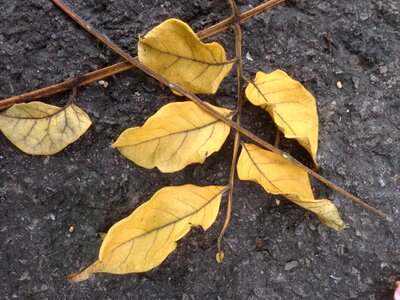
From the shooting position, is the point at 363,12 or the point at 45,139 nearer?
the point at 45,139

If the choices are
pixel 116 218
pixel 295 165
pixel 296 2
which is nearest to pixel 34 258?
pixel 116 218

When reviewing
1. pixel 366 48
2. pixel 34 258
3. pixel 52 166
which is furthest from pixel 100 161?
pixel 366 48

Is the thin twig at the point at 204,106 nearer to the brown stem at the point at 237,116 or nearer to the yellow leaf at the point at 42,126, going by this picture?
the brown stem at the point at 237,116

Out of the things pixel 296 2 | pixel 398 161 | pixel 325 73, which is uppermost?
pixel 296 2

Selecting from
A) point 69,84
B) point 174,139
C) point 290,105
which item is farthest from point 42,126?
point 290,105

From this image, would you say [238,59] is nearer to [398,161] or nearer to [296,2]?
[296,2]

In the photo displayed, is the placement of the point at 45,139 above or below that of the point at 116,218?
above

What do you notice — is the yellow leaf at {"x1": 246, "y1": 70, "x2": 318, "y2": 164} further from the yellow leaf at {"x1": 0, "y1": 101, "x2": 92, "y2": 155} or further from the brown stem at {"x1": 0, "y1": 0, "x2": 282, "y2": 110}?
the yellow leaf at {"x1": 0, "y1": 101, "x2": 92, "y2": 155}
